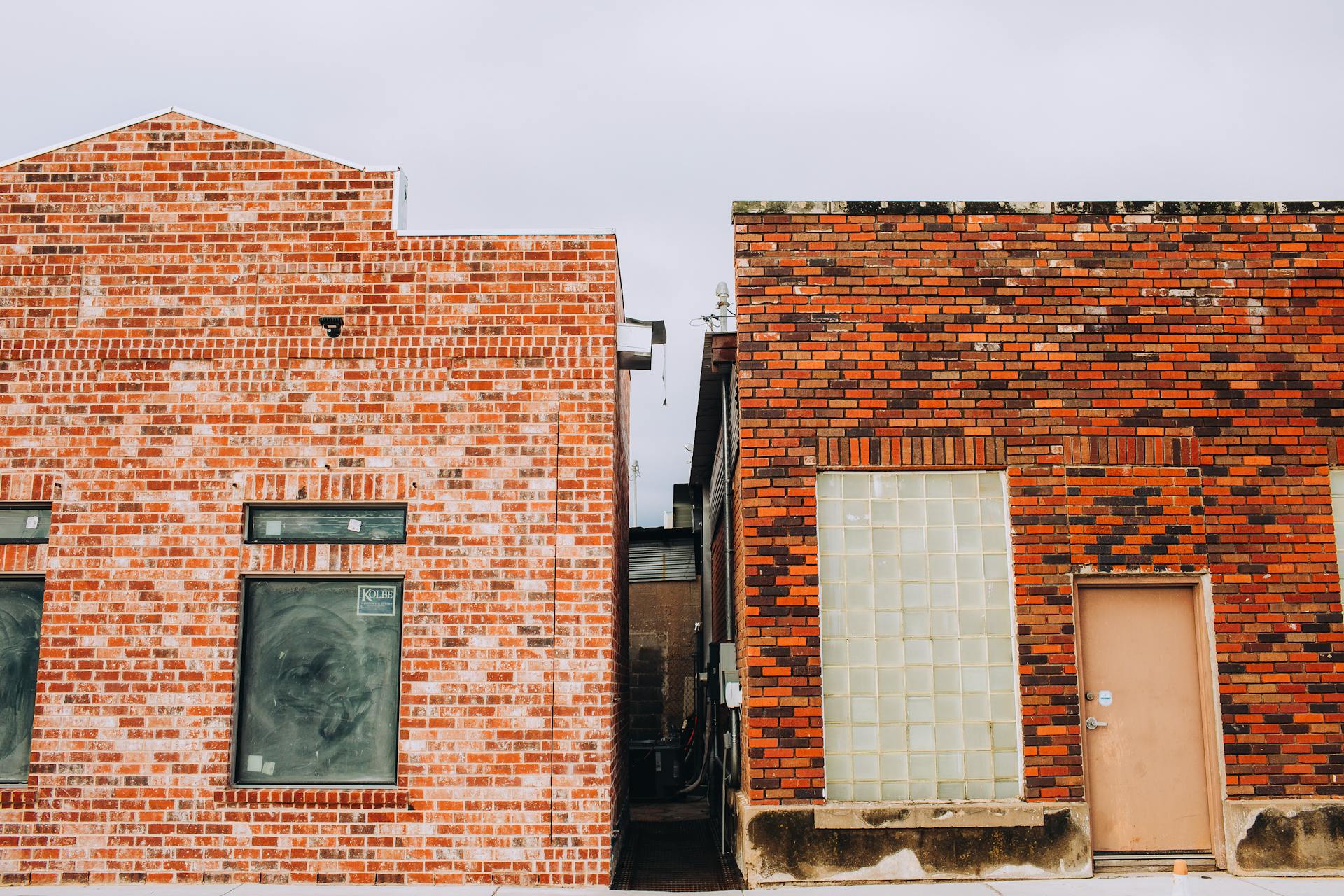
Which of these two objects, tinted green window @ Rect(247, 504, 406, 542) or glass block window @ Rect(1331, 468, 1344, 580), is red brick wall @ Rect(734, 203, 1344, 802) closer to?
glass block window @ Rect(1331, 468, 1344, 580)

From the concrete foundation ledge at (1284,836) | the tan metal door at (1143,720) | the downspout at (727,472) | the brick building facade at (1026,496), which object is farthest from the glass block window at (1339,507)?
the downspout at (727,472)

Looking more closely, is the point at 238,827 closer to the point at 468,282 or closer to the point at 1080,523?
the point at 468,282

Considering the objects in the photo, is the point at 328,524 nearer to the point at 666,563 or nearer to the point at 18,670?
the point at 18,670

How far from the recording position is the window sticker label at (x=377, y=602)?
836 cm

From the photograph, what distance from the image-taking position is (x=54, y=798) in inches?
316

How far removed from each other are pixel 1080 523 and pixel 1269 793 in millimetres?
2450

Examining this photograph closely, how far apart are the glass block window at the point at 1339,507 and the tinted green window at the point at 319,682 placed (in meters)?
7.57

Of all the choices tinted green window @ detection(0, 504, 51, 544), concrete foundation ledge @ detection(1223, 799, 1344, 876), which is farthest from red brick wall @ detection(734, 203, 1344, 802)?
tinted green window @ detection(0, 504, 51, 544)

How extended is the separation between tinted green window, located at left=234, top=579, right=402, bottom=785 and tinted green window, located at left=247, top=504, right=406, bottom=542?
348 millimetres

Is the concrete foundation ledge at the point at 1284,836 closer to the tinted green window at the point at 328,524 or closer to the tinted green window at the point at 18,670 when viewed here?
the tinted green window at the point at 328,524

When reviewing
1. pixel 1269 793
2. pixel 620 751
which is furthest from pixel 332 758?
pixel 1269 793

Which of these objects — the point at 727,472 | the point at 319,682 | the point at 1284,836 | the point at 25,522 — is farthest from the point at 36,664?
the point at 1284,836

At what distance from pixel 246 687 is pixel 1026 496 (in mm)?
6336

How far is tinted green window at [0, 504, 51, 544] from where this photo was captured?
28.0 ft
